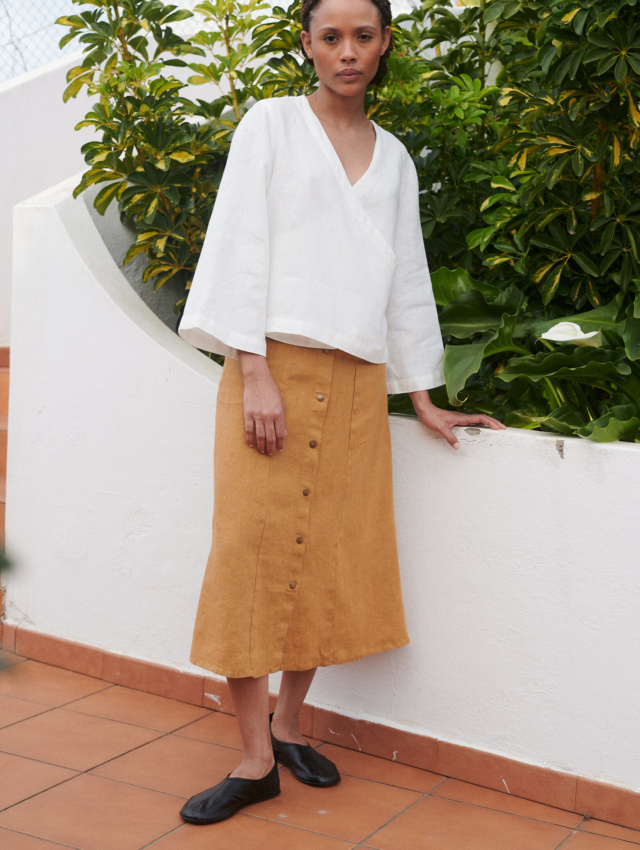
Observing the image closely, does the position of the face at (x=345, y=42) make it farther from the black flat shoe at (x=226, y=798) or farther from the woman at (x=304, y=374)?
the black flat shoe at (x=226, y=798)

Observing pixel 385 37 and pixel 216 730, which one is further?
pixel 216 730

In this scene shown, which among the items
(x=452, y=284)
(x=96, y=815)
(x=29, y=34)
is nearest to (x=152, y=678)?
(x=96, y=815)

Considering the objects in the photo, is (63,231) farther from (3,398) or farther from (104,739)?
(104,739)

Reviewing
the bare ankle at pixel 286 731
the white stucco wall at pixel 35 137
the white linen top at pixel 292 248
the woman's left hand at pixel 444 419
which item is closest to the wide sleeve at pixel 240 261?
the white linen top at pixel 292 248

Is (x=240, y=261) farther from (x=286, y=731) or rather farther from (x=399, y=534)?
(x=286, y=731)

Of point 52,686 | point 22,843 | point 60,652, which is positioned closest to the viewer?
point 22,843

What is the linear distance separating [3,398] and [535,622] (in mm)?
2379

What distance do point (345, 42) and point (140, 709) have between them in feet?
5.87

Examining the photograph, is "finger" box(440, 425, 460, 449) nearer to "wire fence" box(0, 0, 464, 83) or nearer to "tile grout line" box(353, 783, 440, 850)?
"tile grout line" box(353, 783, 440, 850)

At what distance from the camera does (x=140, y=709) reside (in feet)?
8.60

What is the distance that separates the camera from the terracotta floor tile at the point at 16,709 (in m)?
2.51

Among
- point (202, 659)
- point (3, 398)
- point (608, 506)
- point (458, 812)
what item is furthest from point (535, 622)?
point (3, 398)

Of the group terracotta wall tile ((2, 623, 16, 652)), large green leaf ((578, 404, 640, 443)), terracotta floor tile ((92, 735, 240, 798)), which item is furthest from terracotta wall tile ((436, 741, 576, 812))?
terracotta wall tile ((2, 623, 16, 652))

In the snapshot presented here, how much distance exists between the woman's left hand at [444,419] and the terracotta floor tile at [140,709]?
1.05 meters
